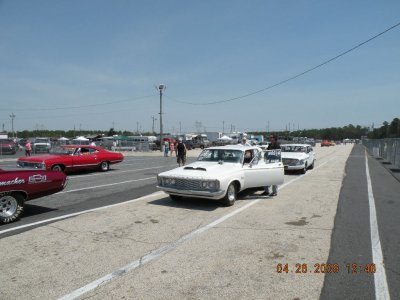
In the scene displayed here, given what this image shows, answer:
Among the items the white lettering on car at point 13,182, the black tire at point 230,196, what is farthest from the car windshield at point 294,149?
the white lettering on car at point 13,182

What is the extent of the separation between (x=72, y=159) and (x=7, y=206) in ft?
29.6

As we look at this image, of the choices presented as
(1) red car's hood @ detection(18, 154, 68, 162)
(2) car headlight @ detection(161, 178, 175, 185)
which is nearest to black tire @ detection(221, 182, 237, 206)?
(2) car headlight @ detection(161, 178, 175, 185)

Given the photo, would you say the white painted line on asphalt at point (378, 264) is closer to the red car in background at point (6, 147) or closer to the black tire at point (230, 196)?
the black tire at point (230, 196)

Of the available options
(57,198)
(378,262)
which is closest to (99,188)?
(57,198)

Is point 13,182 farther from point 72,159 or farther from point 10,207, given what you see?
point 72,159

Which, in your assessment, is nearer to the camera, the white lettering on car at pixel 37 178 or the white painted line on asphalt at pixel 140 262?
the white painted line on asphalt at pixel 140 262

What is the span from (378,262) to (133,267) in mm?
3330

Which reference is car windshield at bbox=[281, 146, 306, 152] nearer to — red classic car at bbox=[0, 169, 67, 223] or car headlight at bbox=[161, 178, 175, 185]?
car headlight at bbox=[161, 178, 175, 185]

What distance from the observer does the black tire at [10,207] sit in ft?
22.0

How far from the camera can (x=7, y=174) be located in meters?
6.82

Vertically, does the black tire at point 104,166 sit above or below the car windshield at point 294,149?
below
